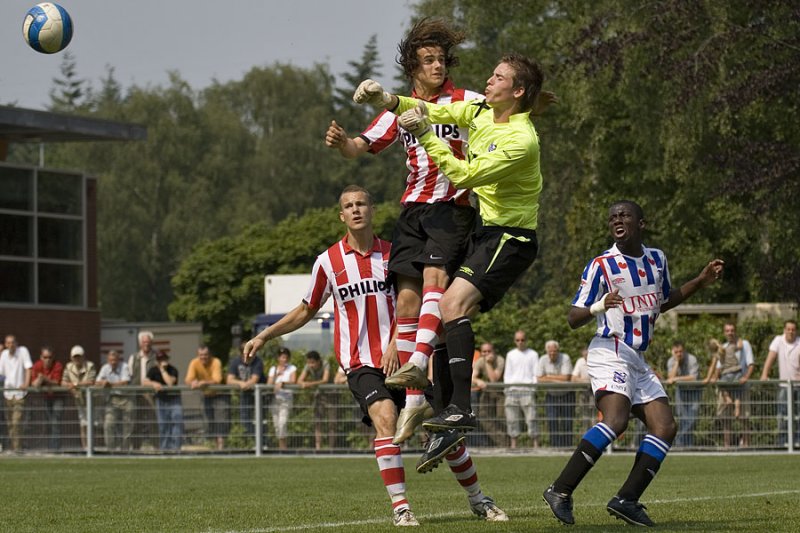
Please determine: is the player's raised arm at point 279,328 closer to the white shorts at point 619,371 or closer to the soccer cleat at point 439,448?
the soccer cleat at point 439,448

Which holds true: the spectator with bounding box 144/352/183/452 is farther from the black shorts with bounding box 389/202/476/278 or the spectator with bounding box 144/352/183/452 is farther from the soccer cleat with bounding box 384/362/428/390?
the soccer cleat with bounding box 384/362/428/390

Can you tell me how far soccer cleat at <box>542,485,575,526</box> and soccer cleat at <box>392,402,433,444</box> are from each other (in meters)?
0.95

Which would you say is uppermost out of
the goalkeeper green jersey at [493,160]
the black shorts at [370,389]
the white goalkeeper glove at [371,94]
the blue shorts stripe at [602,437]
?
the white goalkeeper glove at [371,94]

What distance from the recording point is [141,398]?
2527 centimetres

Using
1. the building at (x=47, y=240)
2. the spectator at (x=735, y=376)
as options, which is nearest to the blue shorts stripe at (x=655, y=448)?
the spectator at (x=735, y=376)

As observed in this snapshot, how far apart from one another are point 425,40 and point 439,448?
2.66m

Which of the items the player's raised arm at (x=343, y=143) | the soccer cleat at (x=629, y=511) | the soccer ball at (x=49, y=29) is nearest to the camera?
the player's raised arm at (x=343, y=143)

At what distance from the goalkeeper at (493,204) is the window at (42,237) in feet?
93.9

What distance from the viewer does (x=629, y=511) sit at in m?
10.2

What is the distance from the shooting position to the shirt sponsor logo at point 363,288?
11.1 meters

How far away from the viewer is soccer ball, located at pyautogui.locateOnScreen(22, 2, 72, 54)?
45.4ft

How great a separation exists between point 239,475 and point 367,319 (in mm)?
8056

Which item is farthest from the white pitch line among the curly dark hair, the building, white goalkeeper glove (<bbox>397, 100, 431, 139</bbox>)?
the building

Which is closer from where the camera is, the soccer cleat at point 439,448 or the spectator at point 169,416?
the soccer cleat at point 439,448
